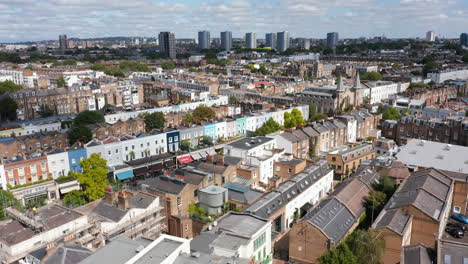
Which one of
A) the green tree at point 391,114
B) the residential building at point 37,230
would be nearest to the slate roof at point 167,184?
the residential building at point 37,230

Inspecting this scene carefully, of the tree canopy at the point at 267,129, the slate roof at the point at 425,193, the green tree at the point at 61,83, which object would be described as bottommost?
the slate roof at the point at 425,193

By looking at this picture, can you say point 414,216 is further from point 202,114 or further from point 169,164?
point 202,114

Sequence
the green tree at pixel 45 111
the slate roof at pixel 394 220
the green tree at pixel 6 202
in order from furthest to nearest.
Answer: the green tree at pixel 45 111, the green tree at pixel 6 202, the slate roof at pixel 394 220

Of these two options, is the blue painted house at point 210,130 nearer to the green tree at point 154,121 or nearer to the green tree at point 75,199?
the green tree at point 154,121

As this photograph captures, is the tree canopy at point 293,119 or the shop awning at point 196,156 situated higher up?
the tree canopy at point 293,119

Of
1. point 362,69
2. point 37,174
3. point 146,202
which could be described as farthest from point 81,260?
point 362,69

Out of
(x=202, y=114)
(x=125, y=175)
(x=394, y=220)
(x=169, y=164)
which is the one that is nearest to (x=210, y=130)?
(x=202, y=114)
